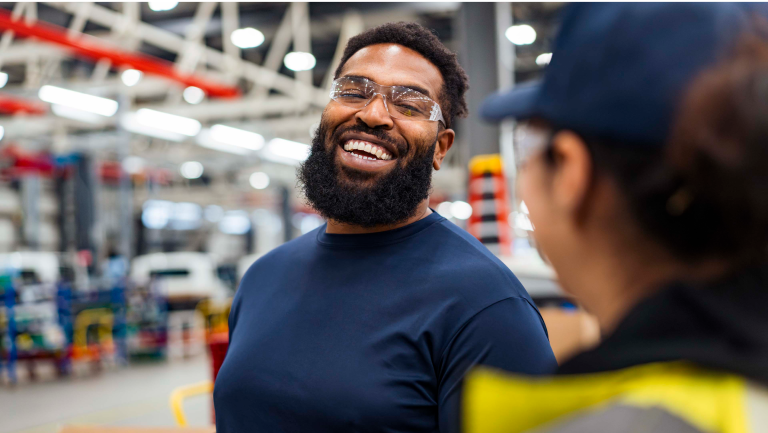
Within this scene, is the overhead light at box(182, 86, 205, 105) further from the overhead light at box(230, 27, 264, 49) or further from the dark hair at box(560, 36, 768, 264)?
the dark hair at box(560, 36, 768, 264)

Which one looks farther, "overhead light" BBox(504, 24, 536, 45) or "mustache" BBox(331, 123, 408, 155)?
"overhead light" BBox(504, 24, 536, 45)

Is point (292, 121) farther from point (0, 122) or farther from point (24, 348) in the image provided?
point (24, 348)

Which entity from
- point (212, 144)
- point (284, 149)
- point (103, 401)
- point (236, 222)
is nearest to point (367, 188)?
point (103, 401)

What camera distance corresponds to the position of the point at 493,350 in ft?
4.14

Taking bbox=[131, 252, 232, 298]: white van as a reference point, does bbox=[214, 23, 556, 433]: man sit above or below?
above

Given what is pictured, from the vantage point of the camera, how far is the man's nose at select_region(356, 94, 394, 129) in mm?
1626

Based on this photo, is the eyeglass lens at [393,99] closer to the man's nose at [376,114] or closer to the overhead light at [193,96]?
the man's nose at [376,114]

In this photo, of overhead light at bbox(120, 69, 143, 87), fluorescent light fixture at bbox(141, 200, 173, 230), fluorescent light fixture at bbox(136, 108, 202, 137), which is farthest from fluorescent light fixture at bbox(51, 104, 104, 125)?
fluorescent light fixture at bbox(141, 200, 173, 230)

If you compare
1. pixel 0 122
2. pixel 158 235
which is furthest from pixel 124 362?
pixel 158 235

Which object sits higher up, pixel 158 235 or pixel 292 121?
pixel 292 121

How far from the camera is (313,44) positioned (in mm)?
14391

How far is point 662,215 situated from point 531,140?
18 cm

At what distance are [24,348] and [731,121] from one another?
964cm

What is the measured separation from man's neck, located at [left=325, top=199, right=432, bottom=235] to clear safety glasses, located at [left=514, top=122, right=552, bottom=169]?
0.79 meters
